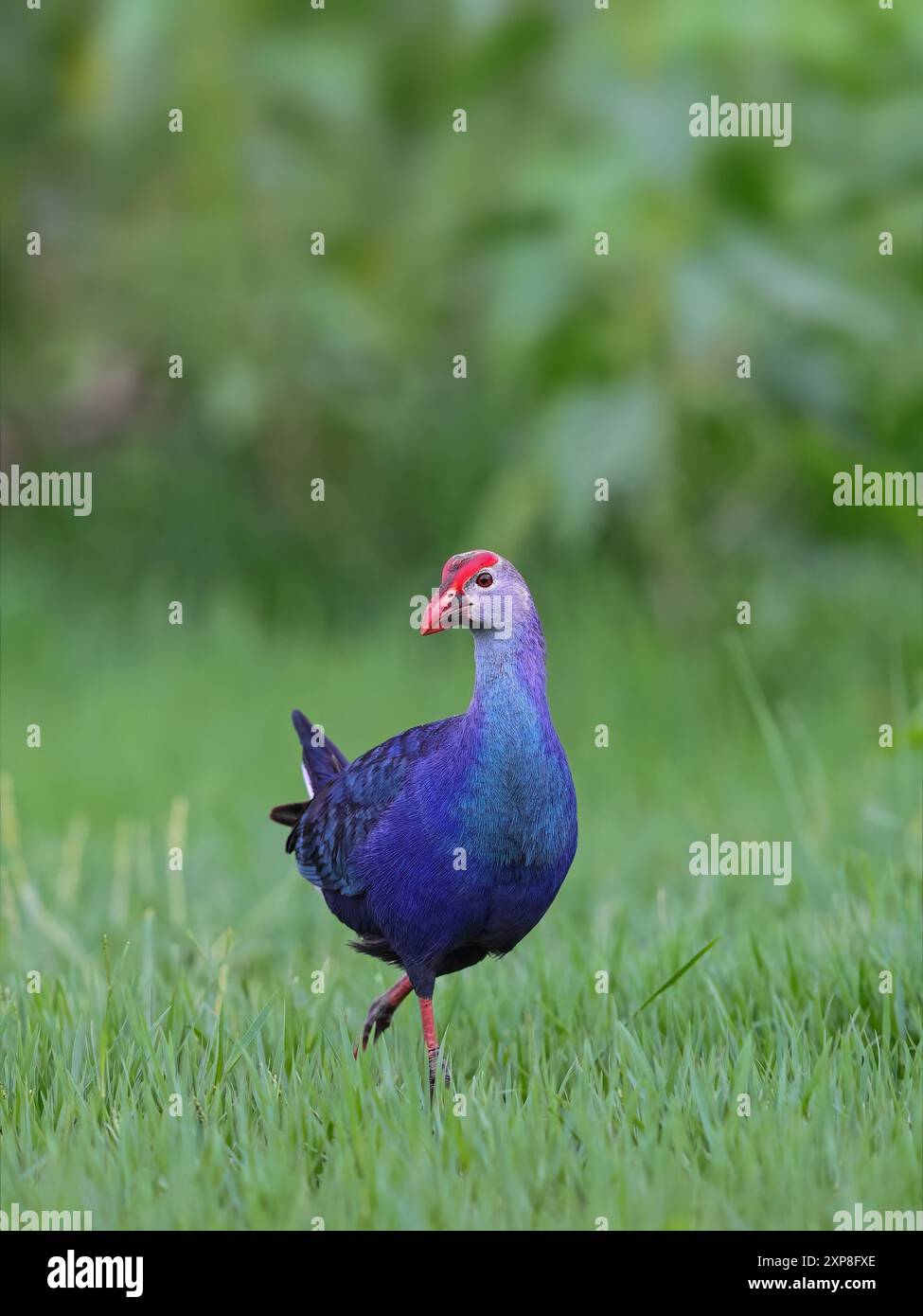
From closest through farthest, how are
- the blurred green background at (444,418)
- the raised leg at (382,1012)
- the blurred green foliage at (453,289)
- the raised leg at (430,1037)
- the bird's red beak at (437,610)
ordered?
the bird's red beak at (437,610) < the raised leg at (430,1037) < the raised leg at (382,1012) < the blurred green background at (444,418) < the blurred green foliage at (453,289)

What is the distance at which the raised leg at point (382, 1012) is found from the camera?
3307 mm

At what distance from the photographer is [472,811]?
2828mm

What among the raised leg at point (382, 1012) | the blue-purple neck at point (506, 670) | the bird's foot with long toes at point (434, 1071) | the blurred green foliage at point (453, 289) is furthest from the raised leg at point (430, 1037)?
the blurred green foliage at point (453, 289)

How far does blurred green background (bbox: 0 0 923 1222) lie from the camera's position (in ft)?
19.0

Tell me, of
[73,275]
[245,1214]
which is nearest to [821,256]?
[73,275]

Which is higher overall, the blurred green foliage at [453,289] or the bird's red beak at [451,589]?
the blurred green foliage at [453,289]

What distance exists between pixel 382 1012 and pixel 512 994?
497 mm

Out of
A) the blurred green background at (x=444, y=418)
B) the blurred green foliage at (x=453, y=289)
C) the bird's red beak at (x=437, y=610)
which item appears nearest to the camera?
the bird's red beak at (x=437, y=610)

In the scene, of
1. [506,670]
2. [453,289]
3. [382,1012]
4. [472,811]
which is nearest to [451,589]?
[506,670]

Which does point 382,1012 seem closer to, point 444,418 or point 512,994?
point 512,994

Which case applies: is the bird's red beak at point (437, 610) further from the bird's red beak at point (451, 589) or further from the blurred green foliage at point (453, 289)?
the blurred green foliage at point (453, 289)

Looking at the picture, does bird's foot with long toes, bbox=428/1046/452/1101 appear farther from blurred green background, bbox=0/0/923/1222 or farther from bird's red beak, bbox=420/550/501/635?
blurred green background, bbox=0/0/923/1222

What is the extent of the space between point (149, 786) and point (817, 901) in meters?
2.83

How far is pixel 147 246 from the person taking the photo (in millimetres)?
7684
